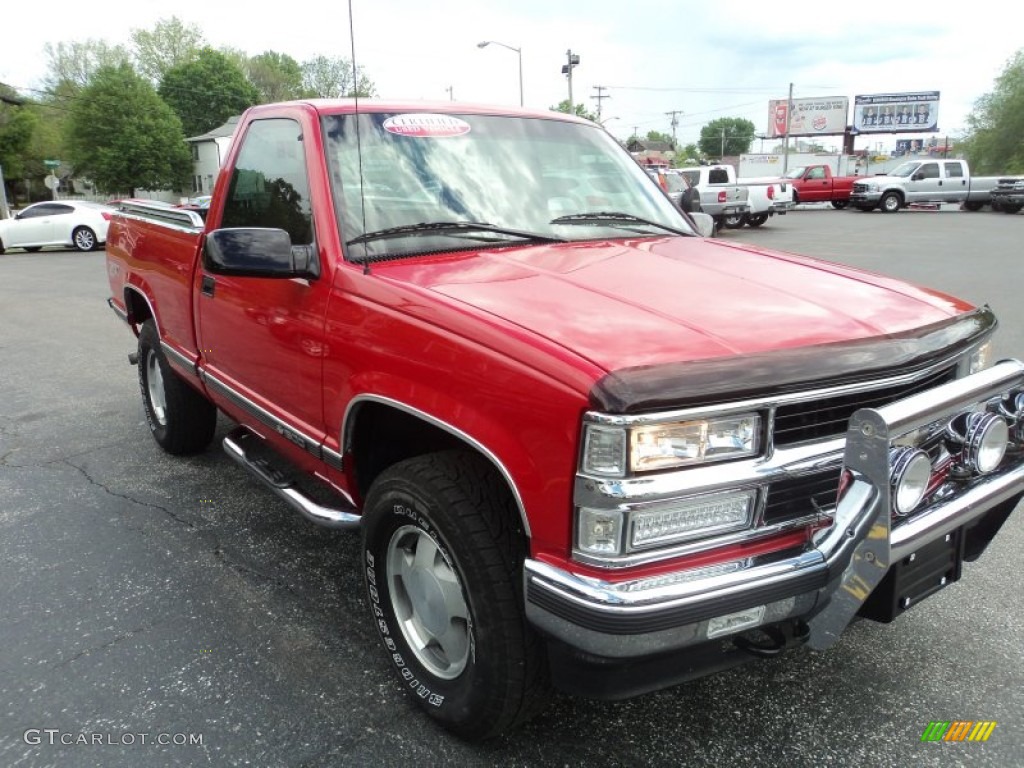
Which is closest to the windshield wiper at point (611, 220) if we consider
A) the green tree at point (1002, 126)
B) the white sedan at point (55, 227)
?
the white sedan at point (55, 227)

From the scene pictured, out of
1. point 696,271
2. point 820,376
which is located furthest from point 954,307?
point 820,376

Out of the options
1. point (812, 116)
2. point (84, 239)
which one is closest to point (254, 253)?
point (84, 239)

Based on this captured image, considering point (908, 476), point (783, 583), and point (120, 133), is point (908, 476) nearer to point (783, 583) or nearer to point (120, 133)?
point (783, 583)

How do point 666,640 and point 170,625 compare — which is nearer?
point 666,640

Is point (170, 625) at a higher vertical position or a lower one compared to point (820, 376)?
lower

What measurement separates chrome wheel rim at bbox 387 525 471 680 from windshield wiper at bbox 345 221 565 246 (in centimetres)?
103

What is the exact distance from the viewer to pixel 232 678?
271 cm

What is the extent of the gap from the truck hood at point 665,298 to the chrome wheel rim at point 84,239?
73.4ft

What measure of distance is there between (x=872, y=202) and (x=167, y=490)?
31098mm

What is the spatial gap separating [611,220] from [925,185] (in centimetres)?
A: 3145

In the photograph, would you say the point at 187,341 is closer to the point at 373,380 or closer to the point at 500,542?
the point at 373,380

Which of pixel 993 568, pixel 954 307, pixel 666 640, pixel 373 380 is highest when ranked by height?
pixel 954 307

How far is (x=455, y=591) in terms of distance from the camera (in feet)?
7.64

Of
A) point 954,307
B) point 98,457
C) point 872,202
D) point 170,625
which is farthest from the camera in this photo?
point 872,202
